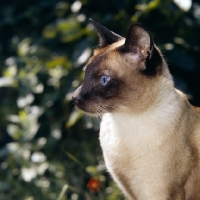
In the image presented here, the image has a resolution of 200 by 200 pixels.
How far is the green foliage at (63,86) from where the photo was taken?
4.14 m

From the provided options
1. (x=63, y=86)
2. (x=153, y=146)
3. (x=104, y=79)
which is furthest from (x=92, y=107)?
(x=63, y=86)

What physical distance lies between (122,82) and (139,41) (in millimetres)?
224

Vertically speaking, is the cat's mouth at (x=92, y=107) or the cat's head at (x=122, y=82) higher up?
the cat's head at (x=122, y=82)

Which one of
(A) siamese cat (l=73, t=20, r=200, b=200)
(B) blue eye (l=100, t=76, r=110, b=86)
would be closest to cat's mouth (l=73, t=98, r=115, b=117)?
(A) siamese cat (l=73, t=20, r=200, b=200)

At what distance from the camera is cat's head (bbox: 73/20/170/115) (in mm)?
2891

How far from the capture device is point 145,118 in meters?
2.94

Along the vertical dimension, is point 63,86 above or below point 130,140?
below

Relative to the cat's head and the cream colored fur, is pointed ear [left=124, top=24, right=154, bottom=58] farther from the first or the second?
the cream colored fur

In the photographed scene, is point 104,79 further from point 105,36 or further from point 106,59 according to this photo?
point 105,36

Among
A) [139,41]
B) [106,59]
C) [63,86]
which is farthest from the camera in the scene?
[63,86]

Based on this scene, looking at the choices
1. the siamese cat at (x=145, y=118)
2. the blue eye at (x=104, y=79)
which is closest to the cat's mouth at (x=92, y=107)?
the siamese cat at (x=145, y=118)

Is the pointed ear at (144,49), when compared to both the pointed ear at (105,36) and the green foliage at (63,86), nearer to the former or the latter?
the pointed ear at (105,36)

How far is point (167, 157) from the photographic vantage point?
2877mm

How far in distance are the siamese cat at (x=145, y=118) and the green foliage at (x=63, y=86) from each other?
0.89 m
